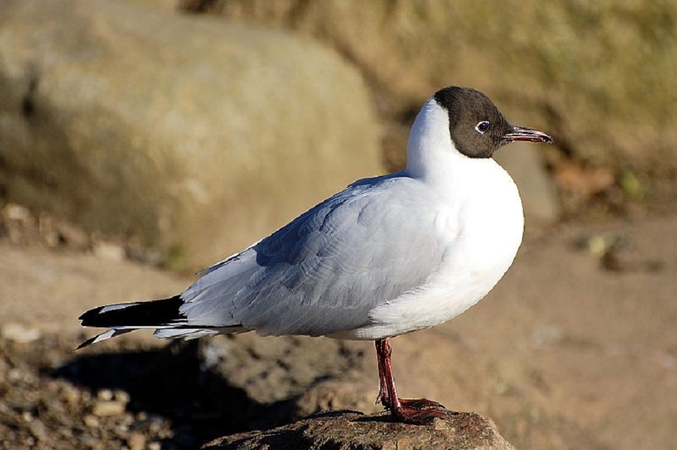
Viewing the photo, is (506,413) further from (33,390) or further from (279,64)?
(279,64)

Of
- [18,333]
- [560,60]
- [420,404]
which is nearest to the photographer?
[420,404]

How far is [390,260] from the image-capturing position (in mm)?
4238

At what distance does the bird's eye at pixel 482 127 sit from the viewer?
14.6ft

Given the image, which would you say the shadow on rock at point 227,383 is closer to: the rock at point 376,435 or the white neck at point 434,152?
the rock at point 376,435

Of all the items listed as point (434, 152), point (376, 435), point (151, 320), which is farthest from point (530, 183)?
point (376, 435)

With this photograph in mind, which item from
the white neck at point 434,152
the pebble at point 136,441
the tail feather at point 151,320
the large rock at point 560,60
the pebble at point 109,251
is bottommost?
the pebble at point 136,441

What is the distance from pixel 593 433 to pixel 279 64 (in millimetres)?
4241

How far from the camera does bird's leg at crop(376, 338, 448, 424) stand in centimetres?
423

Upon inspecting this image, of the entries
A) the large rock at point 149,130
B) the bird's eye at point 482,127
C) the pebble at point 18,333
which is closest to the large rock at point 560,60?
the large rock at point 149,130

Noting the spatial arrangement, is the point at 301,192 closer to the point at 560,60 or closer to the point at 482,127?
the point at 560,60

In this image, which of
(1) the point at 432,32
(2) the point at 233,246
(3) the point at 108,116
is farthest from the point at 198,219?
(1) the point at 432,32

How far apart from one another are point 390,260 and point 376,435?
70 centimetres

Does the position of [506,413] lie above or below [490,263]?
below

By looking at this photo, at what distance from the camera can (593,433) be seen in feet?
21.4
